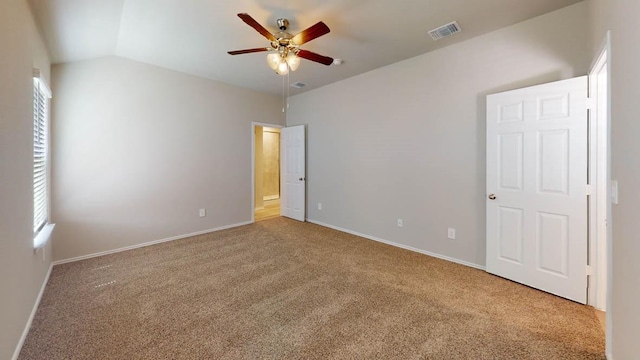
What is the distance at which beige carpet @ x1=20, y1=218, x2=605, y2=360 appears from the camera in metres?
1.68

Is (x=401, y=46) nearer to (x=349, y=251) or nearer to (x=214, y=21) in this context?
(x=214, y=21)

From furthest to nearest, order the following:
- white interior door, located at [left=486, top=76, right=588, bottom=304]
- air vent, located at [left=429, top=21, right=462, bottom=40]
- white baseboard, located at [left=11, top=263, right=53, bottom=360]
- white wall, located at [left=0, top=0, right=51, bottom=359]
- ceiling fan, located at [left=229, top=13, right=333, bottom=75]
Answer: air vent, located at [left=429, top=21, right=462, bottom=40] < ceiling fan, located at [left=229, top=13, right=333, bottom=75] < white interior door, located at [left=486, top=76, right=588, bottom=304] < white baseboard, located at [left=11, top=263, right=53, bottom=360] < white wall, located at [left=0, top=0, right=51, bottom=359]

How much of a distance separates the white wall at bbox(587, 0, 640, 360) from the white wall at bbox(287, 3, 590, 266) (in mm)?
999

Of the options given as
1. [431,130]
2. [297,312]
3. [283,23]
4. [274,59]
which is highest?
[283,23]

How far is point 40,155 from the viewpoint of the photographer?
8.50ft

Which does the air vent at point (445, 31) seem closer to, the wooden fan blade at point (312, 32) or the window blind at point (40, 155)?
the wooden fan blade at point (312, 32)

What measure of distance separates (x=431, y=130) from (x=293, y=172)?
2.96m

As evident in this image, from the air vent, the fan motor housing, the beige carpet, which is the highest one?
the air vent

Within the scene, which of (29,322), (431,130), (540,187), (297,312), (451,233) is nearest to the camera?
(29,322)

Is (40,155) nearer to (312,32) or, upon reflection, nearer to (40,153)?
(40,153)

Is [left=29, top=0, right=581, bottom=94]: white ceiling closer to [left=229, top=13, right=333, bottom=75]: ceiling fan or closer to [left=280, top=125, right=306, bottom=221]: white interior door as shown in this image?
[left=229, top=13, right=333, bottom=75]: ceiling fan

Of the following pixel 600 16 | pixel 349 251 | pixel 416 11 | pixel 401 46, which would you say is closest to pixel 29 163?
pixel 349 251

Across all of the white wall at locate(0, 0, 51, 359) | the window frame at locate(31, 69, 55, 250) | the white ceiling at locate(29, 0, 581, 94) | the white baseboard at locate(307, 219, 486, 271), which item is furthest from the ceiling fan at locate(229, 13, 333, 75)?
the white baseboard at locate(307, 219, 486, 271)

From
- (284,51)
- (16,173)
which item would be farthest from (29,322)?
(284,51)
